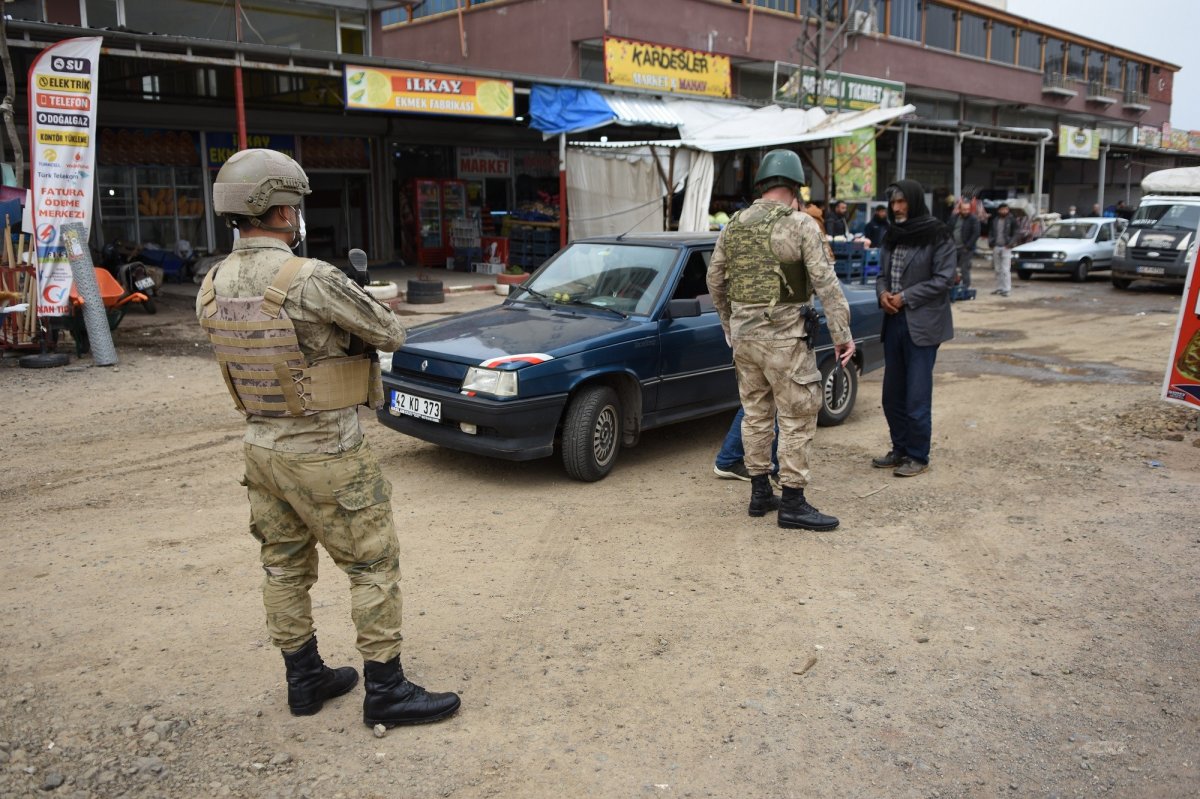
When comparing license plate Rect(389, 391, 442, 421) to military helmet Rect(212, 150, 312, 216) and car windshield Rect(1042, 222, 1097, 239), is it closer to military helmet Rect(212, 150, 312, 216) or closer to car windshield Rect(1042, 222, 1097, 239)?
military helmet Rect(212, 150, 312, 216)

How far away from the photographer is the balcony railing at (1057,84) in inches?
1581

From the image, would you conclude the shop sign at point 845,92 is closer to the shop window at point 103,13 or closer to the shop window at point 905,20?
the shop window at point 905,20

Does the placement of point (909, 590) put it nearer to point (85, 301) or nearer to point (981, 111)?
point (85, 301)

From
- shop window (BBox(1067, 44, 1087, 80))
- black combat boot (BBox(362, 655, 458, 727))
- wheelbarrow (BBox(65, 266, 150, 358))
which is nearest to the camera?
black combat boot (BBox(362, 655, 458, 727))

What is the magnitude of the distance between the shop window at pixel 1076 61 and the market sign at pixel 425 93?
114 ft

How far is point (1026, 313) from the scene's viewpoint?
52.4 ft

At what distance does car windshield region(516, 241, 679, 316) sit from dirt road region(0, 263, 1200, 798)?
3.74ft

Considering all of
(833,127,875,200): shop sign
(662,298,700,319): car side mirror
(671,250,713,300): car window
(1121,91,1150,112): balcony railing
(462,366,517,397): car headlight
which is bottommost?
(462,366,517,397): car headlight

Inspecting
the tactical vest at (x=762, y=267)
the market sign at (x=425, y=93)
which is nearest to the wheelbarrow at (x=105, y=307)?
the market sign at (x=425, y=93)

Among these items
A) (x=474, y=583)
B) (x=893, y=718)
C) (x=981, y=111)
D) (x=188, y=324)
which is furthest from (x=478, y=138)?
(x=981, y=111)

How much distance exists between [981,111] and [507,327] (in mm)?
36702

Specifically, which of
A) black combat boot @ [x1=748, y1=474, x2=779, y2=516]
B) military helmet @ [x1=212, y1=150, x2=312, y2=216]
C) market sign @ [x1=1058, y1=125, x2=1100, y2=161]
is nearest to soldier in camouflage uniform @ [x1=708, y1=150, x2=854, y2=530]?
black combat boot @ [x1=748, y1=474, x2=779, y2=516]

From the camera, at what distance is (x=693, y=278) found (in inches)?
272

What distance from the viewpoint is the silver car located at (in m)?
21.4
